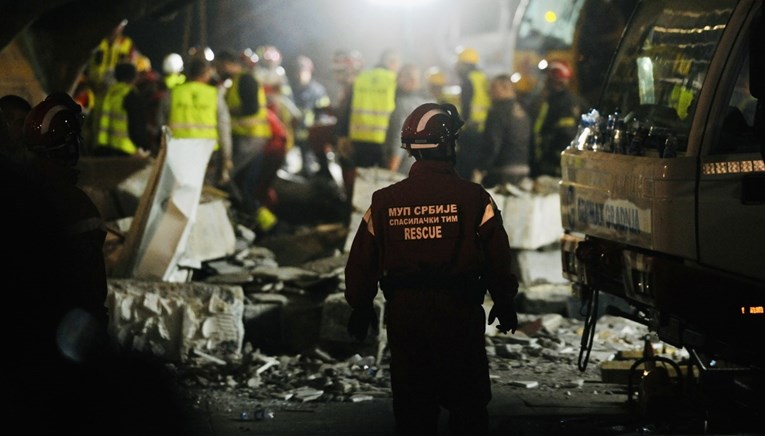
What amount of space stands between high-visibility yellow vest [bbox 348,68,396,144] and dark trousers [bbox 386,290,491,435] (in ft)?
29.5

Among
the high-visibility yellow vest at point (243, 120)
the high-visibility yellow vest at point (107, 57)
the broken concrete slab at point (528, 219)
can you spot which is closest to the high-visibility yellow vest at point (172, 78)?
the high-visibility yellow vest at point (243, 120)

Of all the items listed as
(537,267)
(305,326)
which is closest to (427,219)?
(305,326)

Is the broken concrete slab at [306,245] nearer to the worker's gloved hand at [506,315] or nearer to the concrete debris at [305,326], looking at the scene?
the concrete debris at [305,326]

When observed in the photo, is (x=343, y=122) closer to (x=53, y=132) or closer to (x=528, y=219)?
(x=528, y=219)

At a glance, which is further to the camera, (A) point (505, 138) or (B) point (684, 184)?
(A) point (505, 138)

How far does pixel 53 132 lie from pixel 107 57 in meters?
13.8

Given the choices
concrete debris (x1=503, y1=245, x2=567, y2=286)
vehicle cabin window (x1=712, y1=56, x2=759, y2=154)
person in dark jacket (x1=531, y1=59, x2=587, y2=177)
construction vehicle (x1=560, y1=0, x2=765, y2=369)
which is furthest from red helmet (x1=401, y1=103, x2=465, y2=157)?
person in dark jacket (x1=531, y1=59, x2=587, y2=177)

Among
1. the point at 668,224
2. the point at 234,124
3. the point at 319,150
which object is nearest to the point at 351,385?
the point at 668,224

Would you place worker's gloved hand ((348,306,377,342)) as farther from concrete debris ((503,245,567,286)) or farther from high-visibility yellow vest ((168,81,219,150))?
high-visibility yellow vest ((168,81,219,150))

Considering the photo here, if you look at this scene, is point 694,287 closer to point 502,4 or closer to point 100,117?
point 100,117

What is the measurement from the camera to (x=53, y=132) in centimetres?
638

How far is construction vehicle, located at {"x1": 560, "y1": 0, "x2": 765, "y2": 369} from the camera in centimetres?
648

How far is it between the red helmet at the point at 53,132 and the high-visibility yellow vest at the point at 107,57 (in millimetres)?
12510

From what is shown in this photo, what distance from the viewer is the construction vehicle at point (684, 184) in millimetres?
6480
